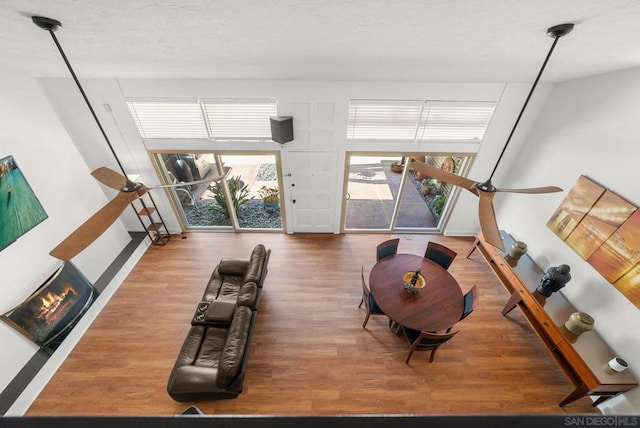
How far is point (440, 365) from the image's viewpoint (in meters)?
3.85

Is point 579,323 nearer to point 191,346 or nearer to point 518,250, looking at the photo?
point 518,250

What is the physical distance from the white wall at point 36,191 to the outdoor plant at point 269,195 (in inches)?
127

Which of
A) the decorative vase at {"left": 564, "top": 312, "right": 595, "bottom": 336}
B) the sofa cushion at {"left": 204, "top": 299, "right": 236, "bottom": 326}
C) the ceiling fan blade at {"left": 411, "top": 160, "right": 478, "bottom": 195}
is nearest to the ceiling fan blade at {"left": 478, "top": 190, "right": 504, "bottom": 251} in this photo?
the ceiling fan blade at {"left": 411, "top": 160, "right": 478, "bottom": 195}

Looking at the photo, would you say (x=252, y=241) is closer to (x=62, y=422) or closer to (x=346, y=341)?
(x=346, y=341)

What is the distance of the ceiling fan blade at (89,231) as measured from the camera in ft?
7.26

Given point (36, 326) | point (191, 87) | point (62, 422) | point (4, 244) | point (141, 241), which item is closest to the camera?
point (62, 422)

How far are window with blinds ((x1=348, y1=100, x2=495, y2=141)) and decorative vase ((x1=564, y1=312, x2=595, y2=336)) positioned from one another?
305 centimetres

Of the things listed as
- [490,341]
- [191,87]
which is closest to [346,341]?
[490,341]

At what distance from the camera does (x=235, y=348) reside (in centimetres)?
322

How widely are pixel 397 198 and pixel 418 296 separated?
247cm

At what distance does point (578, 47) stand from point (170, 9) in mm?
3375

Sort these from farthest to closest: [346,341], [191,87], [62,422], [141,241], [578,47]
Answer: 1. [141,241]
2. [191,87]
3. [346,341]
4. [578,47]
5. [62,422]

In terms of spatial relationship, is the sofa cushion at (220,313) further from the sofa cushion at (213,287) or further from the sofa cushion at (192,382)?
the sofa cushion at (192,382)

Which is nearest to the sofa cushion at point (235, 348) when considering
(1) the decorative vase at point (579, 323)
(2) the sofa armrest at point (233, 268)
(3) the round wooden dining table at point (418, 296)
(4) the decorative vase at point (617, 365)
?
(2) the sofa armrest at point (233, 268)
